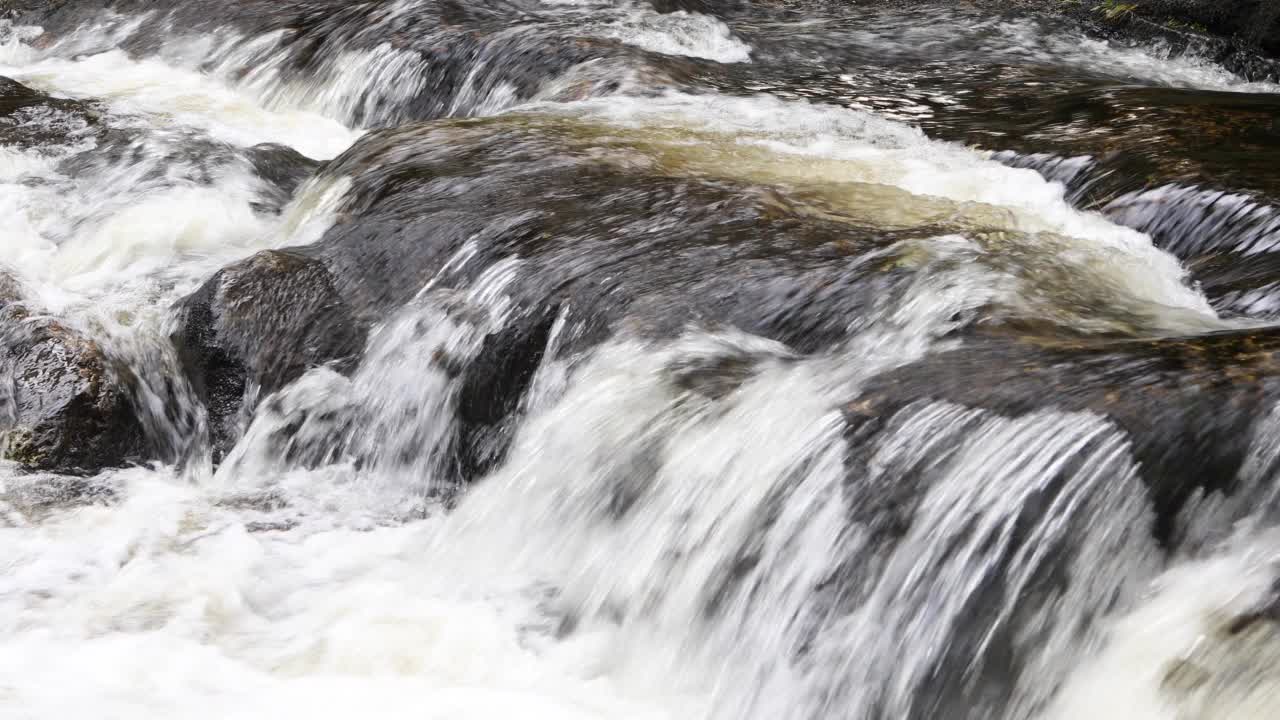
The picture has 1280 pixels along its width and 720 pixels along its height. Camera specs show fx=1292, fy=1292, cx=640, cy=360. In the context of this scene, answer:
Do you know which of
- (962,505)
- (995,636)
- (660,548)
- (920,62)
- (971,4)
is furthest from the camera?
(971,4)

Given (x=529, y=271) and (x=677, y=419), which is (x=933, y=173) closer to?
(x=529, y=271)

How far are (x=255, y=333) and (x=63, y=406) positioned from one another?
74cm

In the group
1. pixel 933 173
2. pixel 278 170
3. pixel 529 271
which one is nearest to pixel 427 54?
pixel 278 170

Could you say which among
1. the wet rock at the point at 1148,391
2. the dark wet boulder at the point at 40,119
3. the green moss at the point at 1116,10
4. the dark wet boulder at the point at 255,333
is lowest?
the dark wet boulder at the point at 255,333

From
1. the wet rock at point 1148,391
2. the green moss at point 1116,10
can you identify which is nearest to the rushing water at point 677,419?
the wet rock at point 1148,391

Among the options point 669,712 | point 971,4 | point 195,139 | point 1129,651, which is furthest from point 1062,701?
point 971,4

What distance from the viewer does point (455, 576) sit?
409 cm

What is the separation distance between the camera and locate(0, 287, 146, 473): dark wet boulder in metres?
4.68

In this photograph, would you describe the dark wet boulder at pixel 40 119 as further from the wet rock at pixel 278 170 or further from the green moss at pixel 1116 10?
the green moss at pixel 1116 10

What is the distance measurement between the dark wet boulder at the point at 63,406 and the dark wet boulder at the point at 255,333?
300 millimetres

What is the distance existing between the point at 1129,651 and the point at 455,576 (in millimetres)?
2089

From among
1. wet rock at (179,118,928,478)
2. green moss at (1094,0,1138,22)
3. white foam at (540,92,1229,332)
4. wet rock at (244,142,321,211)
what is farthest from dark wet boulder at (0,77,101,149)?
green moss at (1094,0,1138,22)

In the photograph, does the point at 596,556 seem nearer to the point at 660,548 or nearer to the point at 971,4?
the point at 660,548

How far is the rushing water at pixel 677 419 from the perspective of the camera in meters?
3.01
